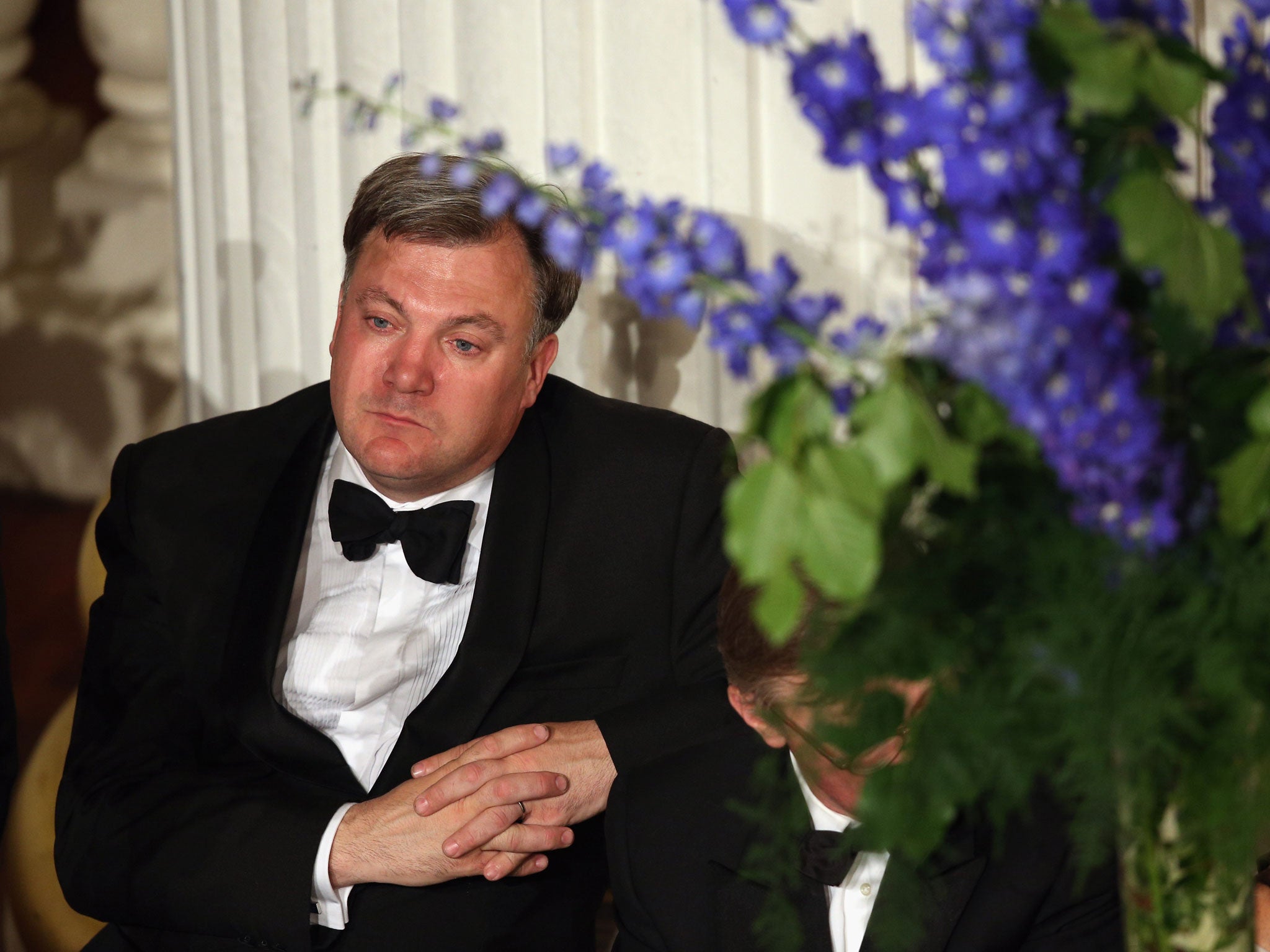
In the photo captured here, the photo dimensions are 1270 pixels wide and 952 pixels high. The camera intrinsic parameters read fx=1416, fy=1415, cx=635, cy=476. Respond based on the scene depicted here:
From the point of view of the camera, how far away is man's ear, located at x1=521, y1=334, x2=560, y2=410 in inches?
83.6

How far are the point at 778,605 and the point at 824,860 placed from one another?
968 millimetres

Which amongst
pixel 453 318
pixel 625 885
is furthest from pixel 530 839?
pixel 453 318

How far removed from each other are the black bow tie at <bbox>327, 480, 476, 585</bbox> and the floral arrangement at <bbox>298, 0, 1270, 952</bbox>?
49.4 inches

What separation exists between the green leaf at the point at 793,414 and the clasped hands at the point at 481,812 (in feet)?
3.98

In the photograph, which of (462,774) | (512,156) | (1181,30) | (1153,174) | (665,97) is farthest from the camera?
(512,156)

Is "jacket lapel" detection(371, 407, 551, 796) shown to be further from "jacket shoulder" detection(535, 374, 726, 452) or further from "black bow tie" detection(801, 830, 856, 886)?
"black bow tie" detection(801, 830, 856, 886)

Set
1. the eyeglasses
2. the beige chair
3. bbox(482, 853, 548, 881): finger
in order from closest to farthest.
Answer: the eyeglasses → bbox(482, 853, 548, 881): finger → the beige chair

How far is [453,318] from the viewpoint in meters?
2.02

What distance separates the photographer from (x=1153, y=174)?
0.68 meters

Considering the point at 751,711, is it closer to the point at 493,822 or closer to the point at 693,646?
the point at 493,822

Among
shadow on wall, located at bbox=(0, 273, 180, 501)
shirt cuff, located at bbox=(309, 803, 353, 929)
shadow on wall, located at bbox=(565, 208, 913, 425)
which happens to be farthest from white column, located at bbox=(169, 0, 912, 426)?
shadow on wall, located at bbox=(0, 273, 180, 501)

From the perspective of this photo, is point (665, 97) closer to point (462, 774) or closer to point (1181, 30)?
point (462, 774)

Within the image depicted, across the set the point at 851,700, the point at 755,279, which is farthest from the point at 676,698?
the point at 755,279

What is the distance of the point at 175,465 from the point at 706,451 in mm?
823
